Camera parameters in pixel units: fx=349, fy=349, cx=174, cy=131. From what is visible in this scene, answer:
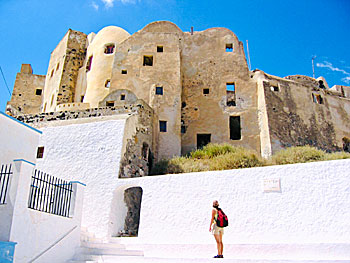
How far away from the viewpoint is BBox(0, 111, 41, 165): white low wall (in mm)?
10924

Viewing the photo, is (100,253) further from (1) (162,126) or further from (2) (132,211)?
(1) (162,126)

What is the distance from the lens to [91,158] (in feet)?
48.1

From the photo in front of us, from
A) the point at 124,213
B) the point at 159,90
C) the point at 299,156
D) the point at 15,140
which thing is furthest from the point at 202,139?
the point at 15,140

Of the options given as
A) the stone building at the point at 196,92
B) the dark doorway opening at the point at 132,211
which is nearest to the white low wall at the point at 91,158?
the dark doorway opening at the point at 132,211

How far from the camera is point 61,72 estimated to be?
89.1 feet

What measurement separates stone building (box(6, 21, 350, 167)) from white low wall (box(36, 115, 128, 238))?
4.07 metres

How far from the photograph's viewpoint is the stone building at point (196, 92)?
21547mm

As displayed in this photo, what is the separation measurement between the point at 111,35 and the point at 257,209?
67.0 ft

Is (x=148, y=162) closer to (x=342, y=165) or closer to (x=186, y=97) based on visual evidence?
(x=186, y=97)

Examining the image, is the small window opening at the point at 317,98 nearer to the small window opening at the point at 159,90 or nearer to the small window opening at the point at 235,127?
the small window opening at the point at 235,127

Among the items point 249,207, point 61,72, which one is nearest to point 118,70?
point 61,72

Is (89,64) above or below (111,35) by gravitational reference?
below

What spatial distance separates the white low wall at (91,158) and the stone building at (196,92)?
407 cm

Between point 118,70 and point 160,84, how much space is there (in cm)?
355
